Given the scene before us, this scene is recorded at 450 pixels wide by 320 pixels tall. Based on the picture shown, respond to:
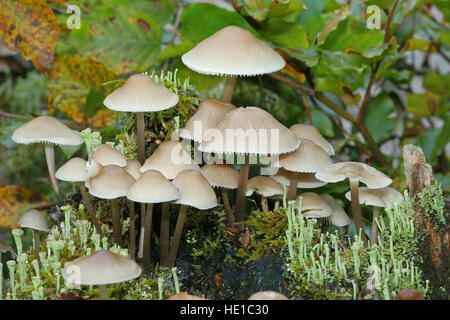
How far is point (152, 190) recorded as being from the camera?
116 centimetres

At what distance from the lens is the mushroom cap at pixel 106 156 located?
1.32 meters

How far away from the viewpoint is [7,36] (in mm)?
1986

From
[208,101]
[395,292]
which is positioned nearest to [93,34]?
[208,101]

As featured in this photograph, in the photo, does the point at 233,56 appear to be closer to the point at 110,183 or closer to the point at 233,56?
the point at 233,56

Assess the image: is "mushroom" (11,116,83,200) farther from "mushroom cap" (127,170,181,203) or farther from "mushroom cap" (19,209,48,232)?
"mushroom cap" (127,170,181,203)

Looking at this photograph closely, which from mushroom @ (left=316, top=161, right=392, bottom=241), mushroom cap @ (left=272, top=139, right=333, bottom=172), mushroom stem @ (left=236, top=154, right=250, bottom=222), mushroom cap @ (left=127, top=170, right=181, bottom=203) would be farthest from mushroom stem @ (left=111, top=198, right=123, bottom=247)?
mushroom @ (left=316, top=161, right=392, bottom=241)

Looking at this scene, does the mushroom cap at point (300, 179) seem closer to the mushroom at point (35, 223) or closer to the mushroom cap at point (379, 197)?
the mushroom cap at point (379, 197)

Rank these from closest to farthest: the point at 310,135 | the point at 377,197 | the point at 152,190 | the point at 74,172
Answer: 1. the point at 152,190
2. the point at 74,172
3. the point at 377,197
4. the point at 310,135

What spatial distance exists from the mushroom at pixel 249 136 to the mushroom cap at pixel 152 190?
146 millimetres

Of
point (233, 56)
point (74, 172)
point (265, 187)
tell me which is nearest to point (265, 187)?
point (265, 187)

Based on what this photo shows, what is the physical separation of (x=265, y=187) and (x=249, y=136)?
0.26 m

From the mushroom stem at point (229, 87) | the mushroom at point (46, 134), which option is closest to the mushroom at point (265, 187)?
the mushroom stem at point (229, 87)
